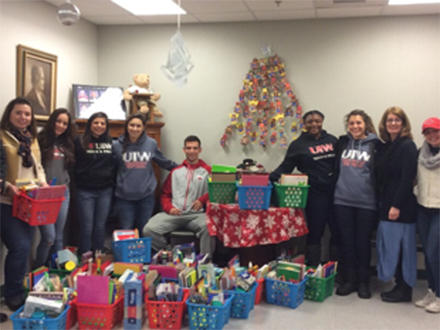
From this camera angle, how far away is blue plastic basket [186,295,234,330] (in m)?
2.85

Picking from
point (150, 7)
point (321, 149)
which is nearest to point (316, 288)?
point (321, 149)

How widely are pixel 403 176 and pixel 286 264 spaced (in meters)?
1.09

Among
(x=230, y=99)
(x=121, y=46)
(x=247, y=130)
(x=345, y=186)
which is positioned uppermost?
(x=121, y=46)

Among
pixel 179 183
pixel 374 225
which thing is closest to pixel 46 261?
pixel 179 183

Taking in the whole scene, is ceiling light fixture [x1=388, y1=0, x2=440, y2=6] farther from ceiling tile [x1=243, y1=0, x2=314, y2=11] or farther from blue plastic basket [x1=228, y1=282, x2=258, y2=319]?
blue plastic basket [x1=228, y1=282, x2=258, y2=319]

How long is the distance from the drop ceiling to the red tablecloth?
181cm

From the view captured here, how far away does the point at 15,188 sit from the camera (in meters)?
3.07

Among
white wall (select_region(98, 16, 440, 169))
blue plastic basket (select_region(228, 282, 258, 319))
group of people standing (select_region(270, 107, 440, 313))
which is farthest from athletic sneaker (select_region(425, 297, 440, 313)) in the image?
white wall (select_region(98, 16, 440, 169))

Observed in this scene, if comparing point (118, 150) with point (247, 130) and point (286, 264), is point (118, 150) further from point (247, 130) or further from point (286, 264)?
point (286, 264)

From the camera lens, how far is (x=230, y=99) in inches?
189

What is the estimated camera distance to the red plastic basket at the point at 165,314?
2932 mm

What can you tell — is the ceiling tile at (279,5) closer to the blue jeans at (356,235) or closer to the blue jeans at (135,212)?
the blue jeans at (356,235)

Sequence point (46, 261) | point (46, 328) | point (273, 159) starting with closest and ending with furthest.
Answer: point (46, 328), point (46, 261), point (273, 159)

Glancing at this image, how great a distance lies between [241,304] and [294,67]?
2.52 m
